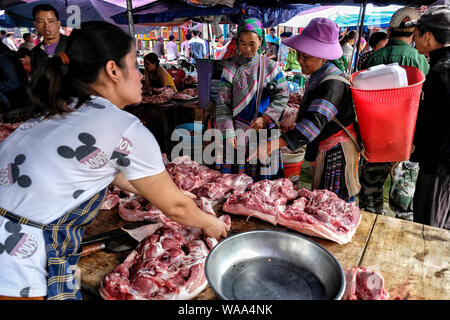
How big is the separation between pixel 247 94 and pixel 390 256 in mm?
2381

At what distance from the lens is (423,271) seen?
1859mm

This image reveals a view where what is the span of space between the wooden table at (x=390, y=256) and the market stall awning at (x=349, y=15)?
38.8 feet

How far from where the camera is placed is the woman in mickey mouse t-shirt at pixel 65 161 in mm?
1391

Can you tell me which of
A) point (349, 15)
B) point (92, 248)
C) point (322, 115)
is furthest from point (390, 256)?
point (349, 15)

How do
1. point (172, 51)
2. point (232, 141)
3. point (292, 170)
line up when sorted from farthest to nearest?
1. point (172, 51)
2. point (292, 170)
3. point (232, 141)

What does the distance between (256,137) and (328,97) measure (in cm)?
119

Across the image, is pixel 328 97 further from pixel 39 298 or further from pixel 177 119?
pixel 177 119

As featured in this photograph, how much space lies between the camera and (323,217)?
226 cm

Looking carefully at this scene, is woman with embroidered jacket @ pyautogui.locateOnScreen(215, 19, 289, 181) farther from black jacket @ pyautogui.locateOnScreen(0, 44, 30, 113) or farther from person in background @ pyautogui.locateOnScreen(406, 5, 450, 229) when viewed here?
black jacket @ pyautogui.locateOnScreen(0, 44, 30, 113)

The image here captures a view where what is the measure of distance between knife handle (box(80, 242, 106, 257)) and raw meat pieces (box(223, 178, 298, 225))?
0.95 meters

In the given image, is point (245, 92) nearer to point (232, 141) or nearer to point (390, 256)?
point (232, 141)

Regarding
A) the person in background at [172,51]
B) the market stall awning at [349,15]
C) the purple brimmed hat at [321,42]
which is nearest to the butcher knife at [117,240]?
the purple brimmed hat at [321,42]

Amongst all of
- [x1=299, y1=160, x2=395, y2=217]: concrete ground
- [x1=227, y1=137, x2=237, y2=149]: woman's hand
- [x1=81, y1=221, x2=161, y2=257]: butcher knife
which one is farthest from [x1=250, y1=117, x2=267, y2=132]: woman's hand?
[x1=299, y1=160, x2=395, y2=217]: concrete ground
